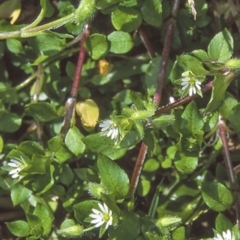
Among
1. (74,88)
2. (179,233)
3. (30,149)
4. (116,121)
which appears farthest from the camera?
(74,88)

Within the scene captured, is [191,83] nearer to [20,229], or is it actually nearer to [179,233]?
[179,233]

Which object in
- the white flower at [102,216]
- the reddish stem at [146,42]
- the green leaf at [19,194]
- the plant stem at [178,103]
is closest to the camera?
the white flower at [102,216]

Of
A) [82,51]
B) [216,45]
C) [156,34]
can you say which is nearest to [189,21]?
[156,34]

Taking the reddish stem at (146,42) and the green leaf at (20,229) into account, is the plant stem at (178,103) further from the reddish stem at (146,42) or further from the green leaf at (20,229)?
the green leaf at (20,229)

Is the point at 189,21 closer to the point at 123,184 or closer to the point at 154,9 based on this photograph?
the point at 154,9

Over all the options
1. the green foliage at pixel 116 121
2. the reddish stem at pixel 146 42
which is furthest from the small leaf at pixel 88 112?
the reddish stem at pixel 146 42

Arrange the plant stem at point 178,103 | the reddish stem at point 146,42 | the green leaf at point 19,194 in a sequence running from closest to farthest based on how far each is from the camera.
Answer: the plant stem at point 178,103 < the green leaf at point 19,194 < the reddish stem at point 146,42

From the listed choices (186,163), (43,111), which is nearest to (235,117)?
(186,163)
